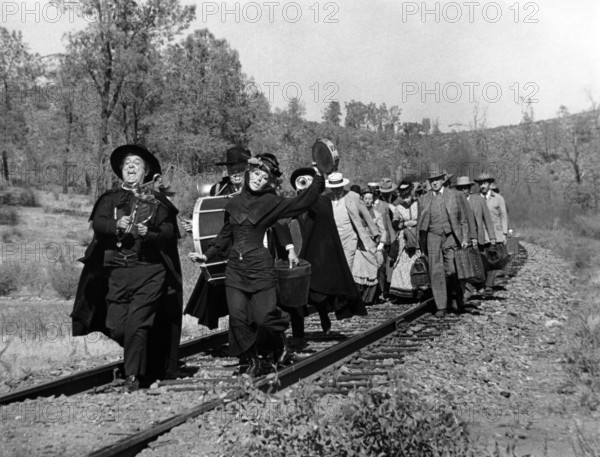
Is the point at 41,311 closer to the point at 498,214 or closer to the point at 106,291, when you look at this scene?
the point at 106,291

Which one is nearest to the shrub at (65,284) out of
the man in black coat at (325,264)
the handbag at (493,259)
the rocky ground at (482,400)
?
the man in black coat at (325,264)

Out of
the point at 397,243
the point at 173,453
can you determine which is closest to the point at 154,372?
the point at 173,453

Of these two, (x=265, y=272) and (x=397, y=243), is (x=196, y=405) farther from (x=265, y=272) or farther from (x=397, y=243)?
(x=397, y=243)

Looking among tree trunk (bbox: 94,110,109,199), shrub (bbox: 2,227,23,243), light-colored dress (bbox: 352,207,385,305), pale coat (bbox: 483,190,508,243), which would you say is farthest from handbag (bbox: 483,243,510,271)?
tree trunk (bbox: 94,110,109,199)

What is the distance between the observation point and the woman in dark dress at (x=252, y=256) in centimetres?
810

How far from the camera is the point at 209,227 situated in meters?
8.45

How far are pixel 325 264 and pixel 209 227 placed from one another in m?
2.46

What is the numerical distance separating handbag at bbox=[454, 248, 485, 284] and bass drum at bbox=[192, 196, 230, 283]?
17.5 feet

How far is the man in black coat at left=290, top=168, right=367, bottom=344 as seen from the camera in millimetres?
10414

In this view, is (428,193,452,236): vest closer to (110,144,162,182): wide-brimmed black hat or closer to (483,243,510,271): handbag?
(483,243,510,271): handbag

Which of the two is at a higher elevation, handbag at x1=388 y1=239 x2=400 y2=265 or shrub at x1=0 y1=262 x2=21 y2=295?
handbag at x1=388 y1=239 x2=400 y2=265

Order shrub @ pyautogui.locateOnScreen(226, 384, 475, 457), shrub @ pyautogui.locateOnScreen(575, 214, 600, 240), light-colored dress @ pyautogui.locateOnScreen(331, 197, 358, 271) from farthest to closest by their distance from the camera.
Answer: shrub @ pyautogui.locateOnScreen(575, 214, 600, 240)
light-colored dress @ pyautogui.locateOnScreen(331, 197, 358, 271)
shrub @ pyautogui.locateOnScreen(226, 384, 475, 457)

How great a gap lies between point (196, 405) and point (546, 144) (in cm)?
12041

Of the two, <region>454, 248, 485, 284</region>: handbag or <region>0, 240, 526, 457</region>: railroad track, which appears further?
<region>454, 248, 485, 284</region>: handbag
